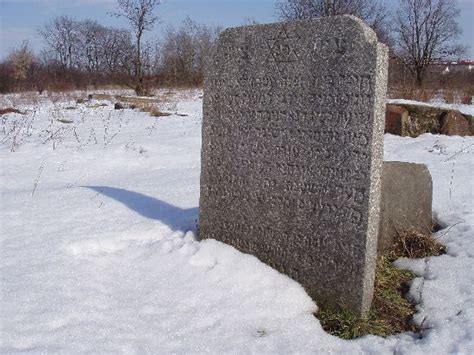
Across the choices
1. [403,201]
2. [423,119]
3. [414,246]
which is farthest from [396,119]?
[414,246]

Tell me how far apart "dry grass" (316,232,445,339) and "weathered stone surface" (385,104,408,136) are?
5108mm

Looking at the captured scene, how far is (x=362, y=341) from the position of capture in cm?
210

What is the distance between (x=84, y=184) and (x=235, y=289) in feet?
8.88

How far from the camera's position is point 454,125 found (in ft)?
26.0

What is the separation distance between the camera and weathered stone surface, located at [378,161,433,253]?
10.7 feet

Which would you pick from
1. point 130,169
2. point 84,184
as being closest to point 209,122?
point 84,184

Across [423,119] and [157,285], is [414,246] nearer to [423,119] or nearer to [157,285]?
[157,285]

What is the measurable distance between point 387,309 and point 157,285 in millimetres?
1229

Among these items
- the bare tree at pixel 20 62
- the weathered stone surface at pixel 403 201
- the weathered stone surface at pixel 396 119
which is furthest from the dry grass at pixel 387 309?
the bare tree at pixel 20 62

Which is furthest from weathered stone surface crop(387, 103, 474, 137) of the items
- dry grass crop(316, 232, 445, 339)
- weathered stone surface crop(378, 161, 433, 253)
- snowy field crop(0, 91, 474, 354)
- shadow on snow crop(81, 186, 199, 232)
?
shadow on snow crop(81, 186, 199, 232)

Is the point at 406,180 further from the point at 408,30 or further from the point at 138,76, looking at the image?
the point at 408,30

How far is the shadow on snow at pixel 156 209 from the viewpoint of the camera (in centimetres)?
325

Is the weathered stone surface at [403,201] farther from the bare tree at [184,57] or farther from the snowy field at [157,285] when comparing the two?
the bare tree at [184,57]

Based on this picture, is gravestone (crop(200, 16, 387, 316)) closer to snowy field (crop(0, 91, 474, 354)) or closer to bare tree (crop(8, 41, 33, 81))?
snowy field (crop(0, 91, 474, 354))
